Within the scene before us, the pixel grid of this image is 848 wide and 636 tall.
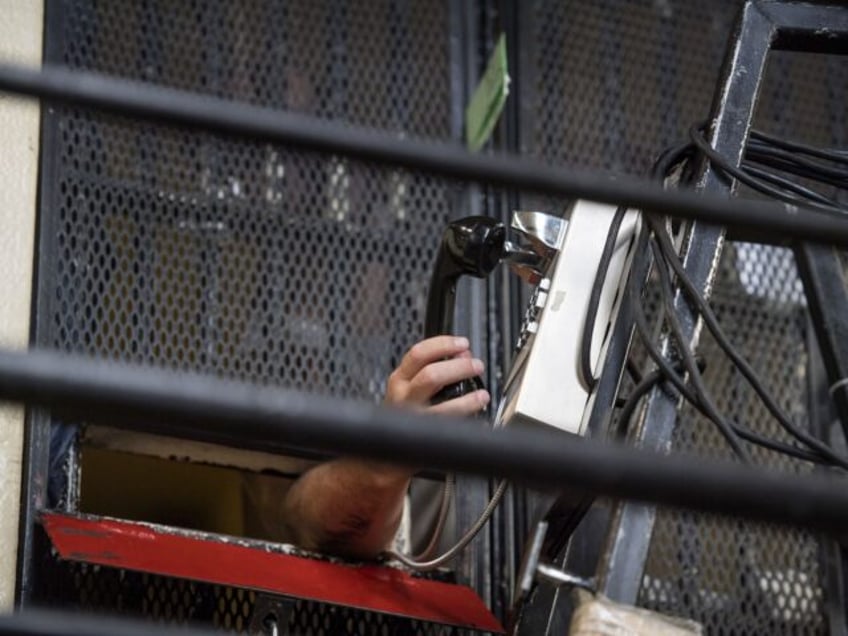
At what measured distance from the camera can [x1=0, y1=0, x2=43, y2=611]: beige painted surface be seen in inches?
62.1

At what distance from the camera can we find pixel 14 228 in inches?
67.9

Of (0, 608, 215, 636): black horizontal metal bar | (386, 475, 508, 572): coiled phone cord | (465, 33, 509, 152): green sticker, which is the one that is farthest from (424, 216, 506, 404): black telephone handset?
(0, 608, 215, 636): black horizontal metal bar

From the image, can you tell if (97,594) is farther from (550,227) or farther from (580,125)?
(580,125)

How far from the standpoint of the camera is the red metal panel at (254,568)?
147 centimetres

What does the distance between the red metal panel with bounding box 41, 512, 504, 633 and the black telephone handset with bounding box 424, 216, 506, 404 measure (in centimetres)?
22

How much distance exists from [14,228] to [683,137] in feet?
3.17

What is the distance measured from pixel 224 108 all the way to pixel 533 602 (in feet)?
2.43

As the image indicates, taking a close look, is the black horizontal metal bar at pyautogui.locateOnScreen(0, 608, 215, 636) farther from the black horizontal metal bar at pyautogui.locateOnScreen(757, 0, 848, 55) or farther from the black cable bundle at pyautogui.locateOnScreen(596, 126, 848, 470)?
the black horizontal metal bar at pyautogui.locateOnScreen(757, 0, 848, 55)

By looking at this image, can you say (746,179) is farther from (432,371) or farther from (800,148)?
(432,371)

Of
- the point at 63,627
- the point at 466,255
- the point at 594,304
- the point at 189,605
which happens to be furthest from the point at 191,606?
the point at 63,627

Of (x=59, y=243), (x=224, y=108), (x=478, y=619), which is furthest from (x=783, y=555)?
(x=224, y=108)

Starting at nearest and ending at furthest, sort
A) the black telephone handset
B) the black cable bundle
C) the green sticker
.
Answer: the black cable bundle → the black telephone handset → the green sticker

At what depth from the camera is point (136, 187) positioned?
186cm

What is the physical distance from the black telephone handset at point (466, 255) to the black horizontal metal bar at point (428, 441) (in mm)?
1017
